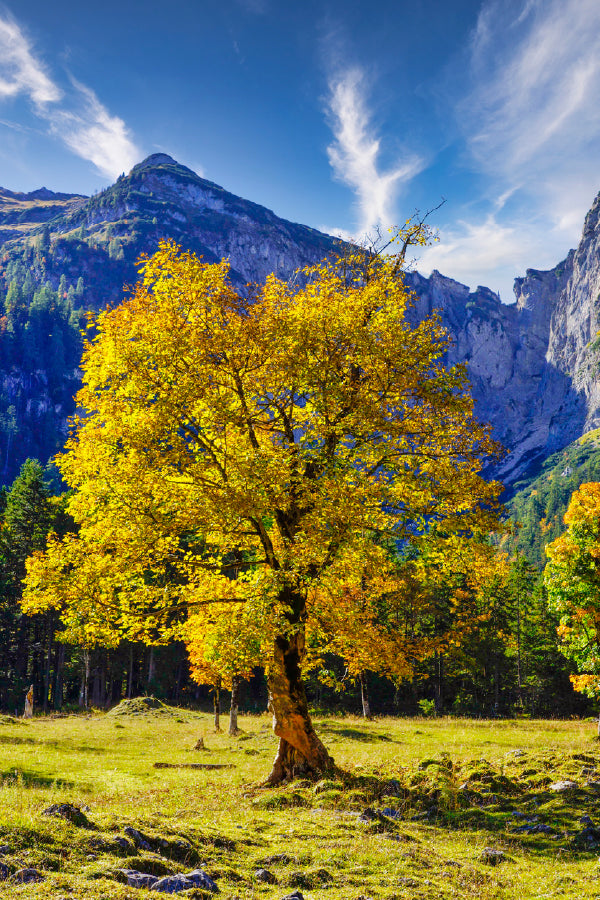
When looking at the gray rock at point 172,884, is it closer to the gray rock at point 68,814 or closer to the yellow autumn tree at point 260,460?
the gray rock at point 68,814

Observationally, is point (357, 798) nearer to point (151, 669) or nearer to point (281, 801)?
point (281, 801)

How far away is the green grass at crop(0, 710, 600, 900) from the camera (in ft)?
25.4

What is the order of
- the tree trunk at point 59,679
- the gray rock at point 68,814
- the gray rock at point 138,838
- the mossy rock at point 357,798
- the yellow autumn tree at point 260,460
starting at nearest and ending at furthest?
the gray rock at point 138,838 → the gray rock at point 68,814 → the mossy rock at point 357,798 → the yellow autumn tree at point 260,460 → the tree trunk at point 59,679

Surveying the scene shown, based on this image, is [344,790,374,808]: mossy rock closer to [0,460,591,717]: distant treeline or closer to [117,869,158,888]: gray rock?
[117,869,158,888]: gray rock

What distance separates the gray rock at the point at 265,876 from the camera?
8.16 m

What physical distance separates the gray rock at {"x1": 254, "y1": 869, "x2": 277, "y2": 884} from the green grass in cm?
13

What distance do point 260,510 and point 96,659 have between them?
6025 cm

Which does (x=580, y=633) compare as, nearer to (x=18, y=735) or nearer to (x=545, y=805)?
(x=545, y=805)

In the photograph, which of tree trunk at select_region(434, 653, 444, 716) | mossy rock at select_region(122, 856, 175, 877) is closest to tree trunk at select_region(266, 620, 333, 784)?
mossy rock at select_region(122, 856, 175, 877)

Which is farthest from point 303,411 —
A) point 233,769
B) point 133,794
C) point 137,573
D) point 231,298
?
point 233,769

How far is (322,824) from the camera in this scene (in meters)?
11.7

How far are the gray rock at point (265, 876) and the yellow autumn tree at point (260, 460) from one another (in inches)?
227

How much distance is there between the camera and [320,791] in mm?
14602

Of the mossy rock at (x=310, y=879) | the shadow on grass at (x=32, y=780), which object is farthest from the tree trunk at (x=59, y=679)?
the mossy rock at (x=310, y=879)
